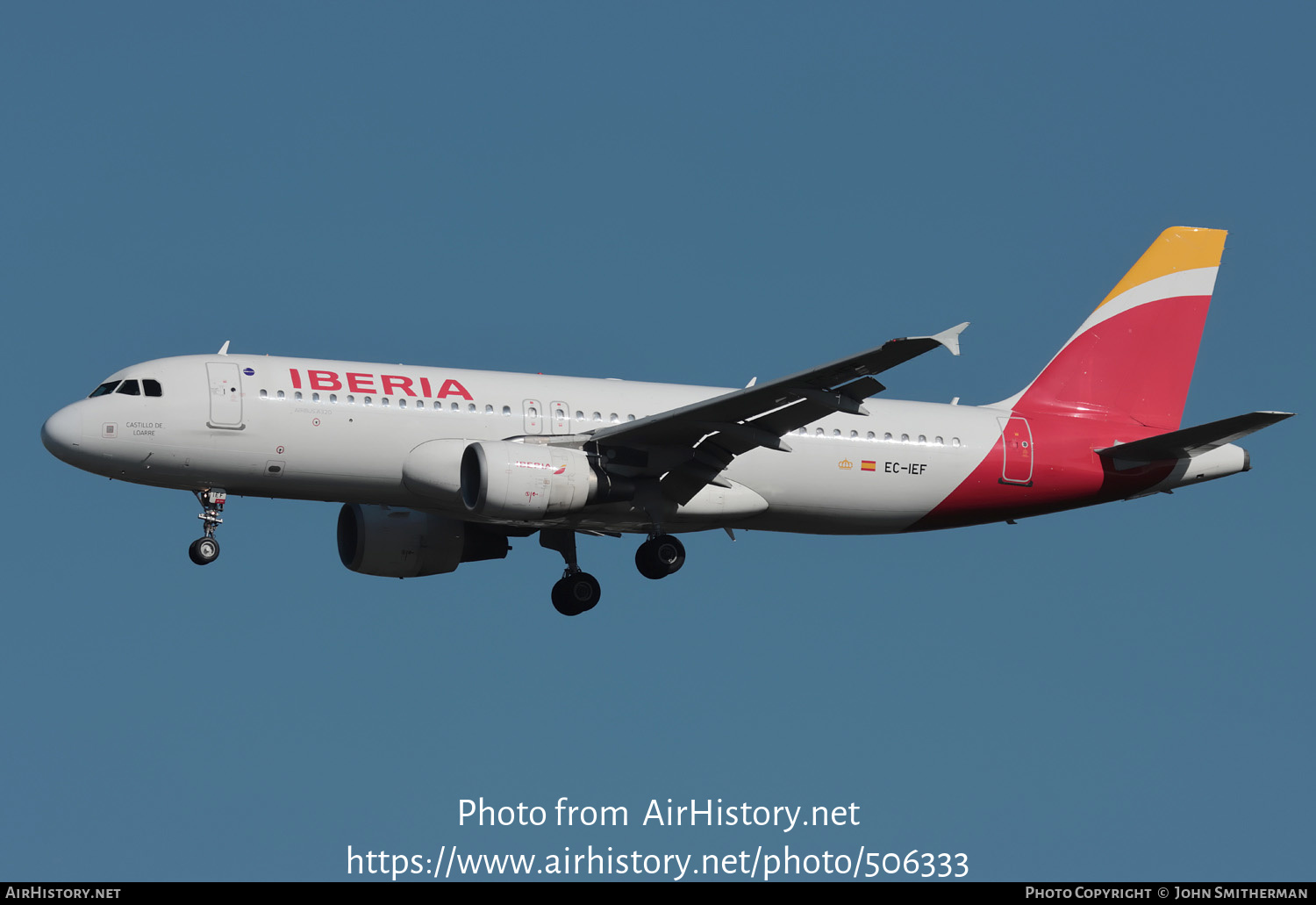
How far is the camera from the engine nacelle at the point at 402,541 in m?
35.3

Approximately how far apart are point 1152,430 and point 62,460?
74.3ft

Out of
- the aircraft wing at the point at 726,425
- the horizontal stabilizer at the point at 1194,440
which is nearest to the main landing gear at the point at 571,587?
the aircraft wing at the point at 726,425

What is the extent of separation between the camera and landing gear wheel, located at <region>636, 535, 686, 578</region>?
33031mm

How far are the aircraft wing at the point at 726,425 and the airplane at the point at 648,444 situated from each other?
0.16ft

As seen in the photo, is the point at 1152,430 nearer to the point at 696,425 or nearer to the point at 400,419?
the point at 696,425

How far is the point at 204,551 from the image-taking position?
31.1m

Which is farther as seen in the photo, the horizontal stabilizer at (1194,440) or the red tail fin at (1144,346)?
the red tail fin at (1144,346)

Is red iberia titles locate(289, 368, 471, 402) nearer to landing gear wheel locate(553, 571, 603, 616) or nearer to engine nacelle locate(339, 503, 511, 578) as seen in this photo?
engine nacelle locate(339, 503, 511, 578)

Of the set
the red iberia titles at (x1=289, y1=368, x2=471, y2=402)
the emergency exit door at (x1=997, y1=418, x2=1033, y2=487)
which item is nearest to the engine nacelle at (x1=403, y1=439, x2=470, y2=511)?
the red iberia titles at (x1=289, y1=368, x2=471, y2=402)

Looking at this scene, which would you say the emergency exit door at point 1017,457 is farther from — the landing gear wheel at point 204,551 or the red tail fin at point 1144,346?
the landing gear wheel at point 204,551

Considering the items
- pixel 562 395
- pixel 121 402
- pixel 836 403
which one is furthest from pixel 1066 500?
pixel 121 402

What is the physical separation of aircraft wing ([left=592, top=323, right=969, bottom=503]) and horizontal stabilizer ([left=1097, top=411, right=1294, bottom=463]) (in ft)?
25.3

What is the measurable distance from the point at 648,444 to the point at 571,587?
4741 mm

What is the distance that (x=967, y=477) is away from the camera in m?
34.7
